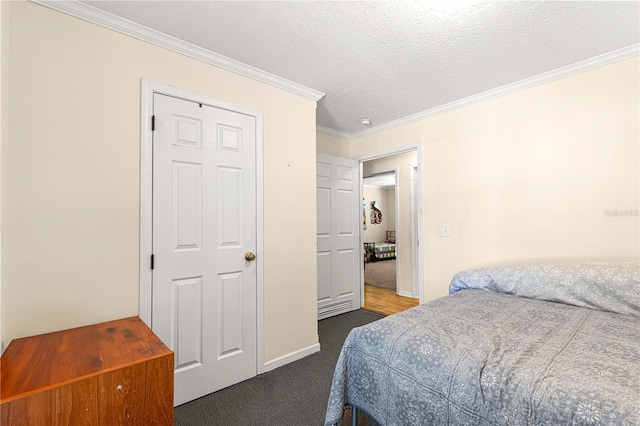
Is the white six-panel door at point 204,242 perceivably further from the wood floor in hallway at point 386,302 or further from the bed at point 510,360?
the wood floor in hallway at point 386,302

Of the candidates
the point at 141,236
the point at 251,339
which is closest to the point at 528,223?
the point at 251,339

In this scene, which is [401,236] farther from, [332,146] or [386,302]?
[332,146]

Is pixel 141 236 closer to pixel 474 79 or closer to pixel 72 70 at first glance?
pixel 72 70

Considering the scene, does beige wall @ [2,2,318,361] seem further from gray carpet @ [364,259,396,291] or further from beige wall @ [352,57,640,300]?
gray carpet @ [364,259,396,291]

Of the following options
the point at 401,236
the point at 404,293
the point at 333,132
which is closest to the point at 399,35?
the point at 333,132

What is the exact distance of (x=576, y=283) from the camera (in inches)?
71.3

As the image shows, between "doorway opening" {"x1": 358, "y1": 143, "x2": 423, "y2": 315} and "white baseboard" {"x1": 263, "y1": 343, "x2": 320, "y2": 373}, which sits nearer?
"white baseboard" {"x1": 263, "y1": 343, "x2": 320, "y2": 373}

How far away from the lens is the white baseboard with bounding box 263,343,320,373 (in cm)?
228

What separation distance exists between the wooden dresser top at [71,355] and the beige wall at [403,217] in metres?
3.84

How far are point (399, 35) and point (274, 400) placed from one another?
8.32ft

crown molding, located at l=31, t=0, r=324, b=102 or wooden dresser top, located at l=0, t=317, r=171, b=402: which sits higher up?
crown molding, located at l=31, t=0, r=324, b=102

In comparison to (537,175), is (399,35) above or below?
above

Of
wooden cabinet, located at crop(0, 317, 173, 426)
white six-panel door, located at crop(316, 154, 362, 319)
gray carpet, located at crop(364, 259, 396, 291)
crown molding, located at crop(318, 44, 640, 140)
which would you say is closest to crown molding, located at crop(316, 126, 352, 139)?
white six-panel door, located at crop(316, 154, 362, 319)

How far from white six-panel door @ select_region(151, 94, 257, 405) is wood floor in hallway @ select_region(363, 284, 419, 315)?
2125mm
